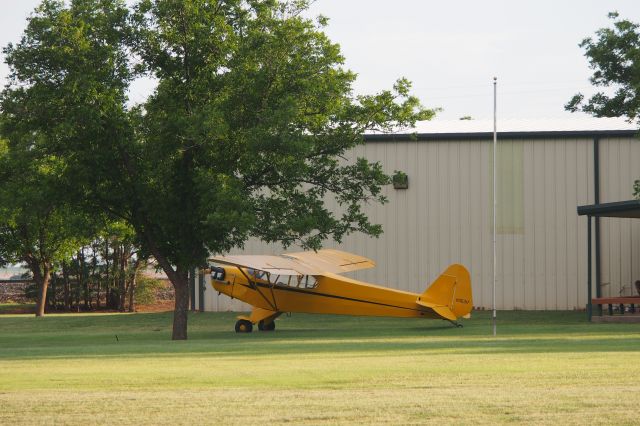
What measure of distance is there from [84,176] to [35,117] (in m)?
1.84

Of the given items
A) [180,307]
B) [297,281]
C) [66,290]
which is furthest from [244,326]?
[66,290]

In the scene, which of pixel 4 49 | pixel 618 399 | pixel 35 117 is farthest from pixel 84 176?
pixel 618 399

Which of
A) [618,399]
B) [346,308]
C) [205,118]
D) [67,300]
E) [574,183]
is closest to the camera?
[618,399]

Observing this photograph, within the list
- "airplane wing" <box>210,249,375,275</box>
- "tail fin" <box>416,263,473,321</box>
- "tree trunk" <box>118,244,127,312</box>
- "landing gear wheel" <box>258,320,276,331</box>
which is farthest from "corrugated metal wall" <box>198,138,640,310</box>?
"tree trunk" <box>118,244,127,312</box>

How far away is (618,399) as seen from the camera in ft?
37.3

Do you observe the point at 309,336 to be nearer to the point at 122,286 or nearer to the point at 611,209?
the point at 611,209

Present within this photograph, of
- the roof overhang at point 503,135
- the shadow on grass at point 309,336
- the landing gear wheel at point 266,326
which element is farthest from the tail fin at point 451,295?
the roof overhang at point 503,135

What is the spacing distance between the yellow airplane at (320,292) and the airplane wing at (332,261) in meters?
0.04

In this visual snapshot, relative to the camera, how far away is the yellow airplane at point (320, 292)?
28.2 meters

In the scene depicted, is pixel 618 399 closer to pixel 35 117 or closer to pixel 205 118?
pixel 205 118

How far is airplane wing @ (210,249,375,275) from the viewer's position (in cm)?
2716

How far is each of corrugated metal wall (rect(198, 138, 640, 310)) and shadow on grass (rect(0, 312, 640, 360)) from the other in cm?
260

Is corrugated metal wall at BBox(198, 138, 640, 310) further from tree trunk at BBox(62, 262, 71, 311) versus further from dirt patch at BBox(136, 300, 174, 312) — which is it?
tree trunk at BBox(62, 262, 71, 311)

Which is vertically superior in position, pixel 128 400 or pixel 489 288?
pixel 489 288
